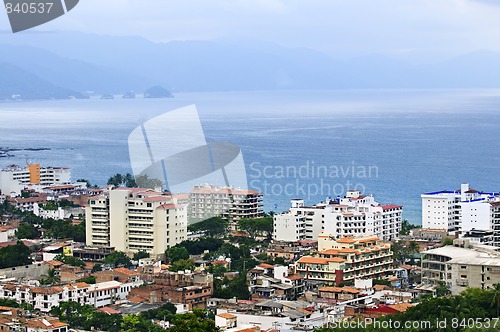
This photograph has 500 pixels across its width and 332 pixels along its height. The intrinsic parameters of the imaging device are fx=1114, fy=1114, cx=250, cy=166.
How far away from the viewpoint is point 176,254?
14953 millimetres

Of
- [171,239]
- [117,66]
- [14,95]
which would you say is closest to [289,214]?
[171,239]

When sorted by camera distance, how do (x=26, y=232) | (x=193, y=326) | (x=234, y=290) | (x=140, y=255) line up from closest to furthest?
(x=193, y=326)
(x=234, y=290)
(x=140, y=255)
(x=26, y=232)

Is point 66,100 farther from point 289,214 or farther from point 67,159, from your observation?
point 289,214

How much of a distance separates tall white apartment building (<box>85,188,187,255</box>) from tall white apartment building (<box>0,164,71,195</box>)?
257 inches

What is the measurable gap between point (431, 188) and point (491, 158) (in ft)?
29.6

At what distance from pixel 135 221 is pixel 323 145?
2459 centimetres

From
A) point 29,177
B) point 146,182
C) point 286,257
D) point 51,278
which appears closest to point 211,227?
point 286,257

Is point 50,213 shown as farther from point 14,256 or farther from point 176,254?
point 14,256

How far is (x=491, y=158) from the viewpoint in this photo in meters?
35.3

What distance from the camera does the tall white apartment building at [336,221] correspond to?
1605 cm

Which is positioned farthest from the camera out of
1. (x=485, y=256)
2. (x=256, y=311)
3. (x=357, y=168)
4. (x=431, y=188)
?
(x=357, y=168)

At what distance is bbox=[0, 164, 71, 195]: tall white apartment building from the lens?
74.2 feet

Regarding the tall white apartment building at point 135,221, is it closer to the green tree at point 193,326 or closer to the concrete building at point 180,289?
the concrete building at point 180,289

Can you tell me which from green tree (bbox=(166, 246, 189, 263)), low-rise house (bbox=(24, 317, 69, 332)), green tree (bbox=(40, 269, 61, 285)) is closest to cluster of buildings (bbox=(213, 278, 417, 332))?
low-rise house (bbox=(24, 317, 69, 332))
